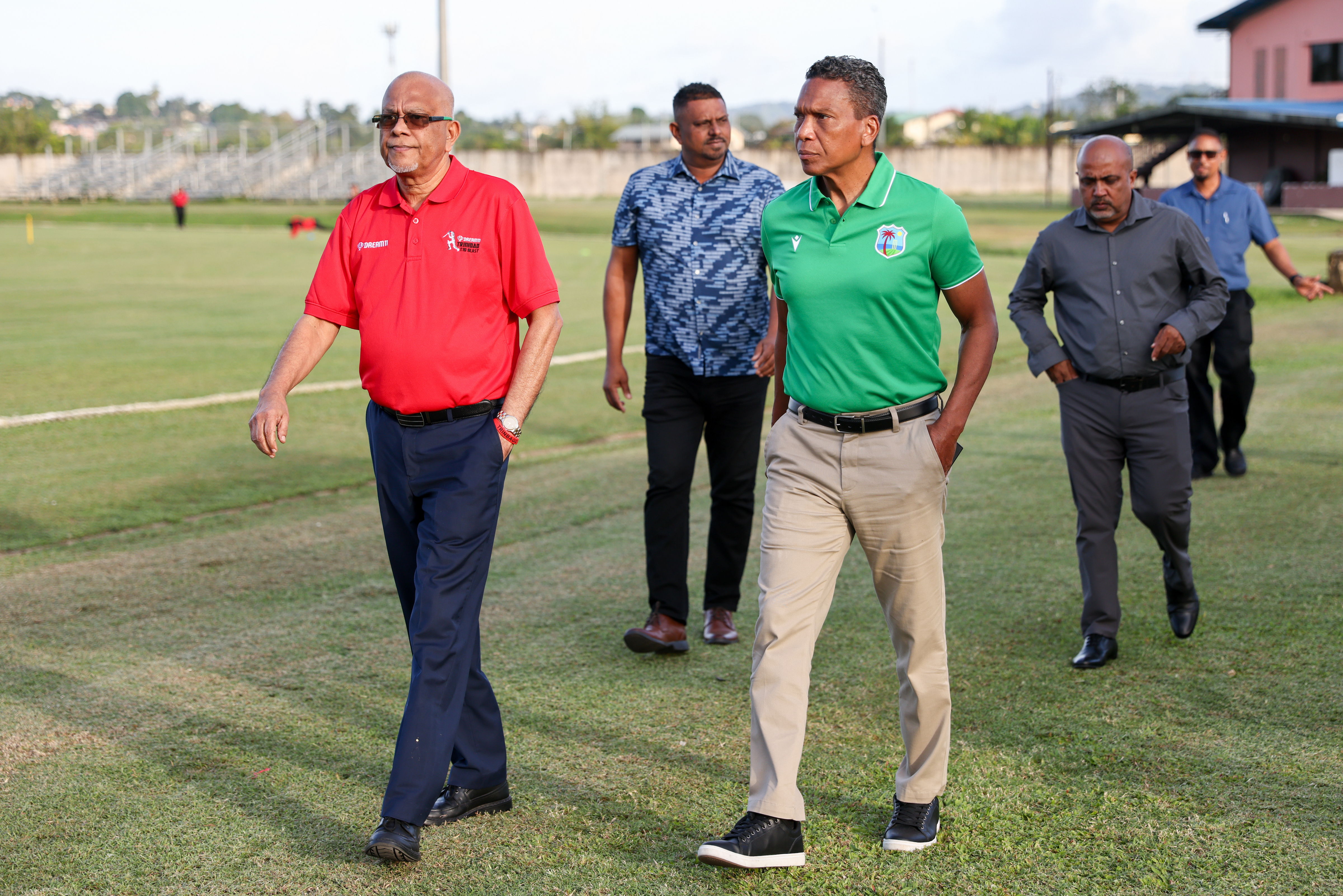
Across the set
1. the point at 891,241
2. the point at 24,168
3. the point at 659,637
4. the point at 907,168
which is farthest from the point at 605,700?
the point at 24,168

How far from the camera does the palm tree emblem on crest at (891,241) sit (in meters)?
3.71

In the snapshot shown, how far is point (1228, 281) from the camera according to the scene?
8.33 meters

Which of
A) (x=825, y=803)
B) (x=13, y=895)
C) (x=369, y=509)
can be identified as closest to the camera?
(x=13, y=895)

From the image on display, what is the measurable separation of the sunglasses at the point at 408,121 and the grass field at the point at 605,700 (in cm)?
215

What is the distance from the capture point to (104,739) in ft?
15.4

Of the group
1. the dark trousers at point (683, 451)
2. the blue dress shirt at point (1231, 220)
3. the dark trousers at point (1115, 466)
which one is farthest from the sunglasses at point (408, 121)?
the blue dress shirt at point (1231, 220)

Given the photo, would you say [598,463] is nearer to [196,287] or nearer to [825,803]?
[825,803]

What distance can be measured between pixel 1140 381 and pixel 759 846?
3024 mm

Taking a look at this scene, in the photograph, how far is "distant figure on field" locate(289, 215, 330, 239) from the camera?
148 ft

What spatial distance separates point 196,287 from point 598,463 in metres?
18.6

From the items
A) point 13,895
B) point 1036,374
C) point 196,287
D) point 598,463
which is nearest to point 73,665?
point 13,895

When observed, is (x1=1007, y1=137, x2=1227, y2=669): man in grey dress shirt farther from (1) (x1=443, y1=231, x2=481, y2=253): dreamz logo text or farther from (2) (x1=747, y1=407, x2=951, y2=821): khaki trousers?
(1) (x1=443, y1=231, x2=481, y2=253): dreamz logo text

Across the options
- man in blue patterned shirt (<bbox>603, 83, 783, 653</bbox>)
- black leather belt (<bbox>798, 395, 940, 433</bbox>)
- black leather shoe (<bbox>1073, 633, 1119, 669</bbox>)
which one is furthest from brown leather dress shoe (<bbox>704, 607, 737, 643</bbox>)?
black leather belt (<bbox>798, 395, 940, 433</bbox>)

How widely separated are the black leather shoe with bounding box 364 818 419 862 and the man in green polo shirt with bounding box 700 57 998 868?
2.72 ft
